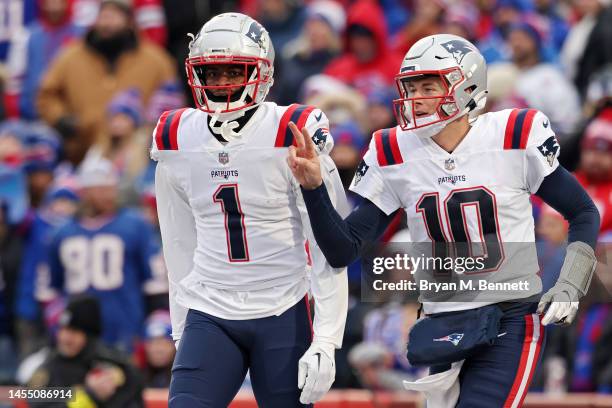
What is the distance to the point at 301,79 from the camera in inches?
418

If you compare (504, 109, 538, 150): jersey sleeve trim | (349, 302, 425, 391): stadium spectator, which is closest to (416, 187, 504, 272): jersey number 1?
(504, 109, 538, 150): jersey sleeve trim

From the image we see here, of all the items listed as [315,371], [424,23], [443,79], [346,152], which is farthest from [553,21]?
[315,371]

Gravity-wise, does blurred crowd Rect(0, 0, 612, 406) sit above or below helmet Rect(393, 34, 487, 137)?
below

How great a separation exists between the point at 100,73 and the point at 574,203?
6.05 m

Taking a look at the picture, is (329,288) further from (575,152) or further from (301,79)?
(301,79)

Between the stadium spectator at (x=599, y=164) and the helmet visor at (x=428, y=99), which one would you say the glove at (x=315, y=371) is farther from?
the stadium spectator at (x=599, y=164)

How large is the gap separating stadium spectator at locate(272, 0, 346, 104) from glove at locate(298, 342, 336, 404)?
17.3ft

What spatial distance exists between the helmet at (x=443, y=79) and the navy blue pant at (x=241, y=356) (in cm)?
83

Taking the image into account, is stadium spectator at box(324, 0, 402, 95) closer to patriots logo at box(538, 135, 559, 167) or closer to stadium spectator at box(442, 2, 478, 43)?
stadium spectator at box(442, 2, 478, 43)

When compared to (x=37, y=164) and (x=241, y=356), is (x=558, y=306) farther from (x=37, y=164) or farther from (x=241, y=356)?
(x=37, y=164)

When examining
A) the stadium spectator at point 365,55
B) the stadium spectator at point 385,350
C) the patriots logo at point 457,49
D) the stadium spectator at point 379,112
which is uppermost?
the patriots logo at point 457,49

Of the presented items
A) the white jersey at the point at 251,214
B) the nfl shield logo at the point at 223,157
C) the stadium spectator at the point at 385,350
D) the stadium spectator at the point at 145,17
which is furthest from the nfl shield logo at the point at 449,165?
the stadium spectator at the point at 145,17

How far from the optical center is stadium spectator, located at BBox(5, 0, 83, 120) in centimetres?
1145

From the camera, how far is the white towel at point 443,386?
211 inches
